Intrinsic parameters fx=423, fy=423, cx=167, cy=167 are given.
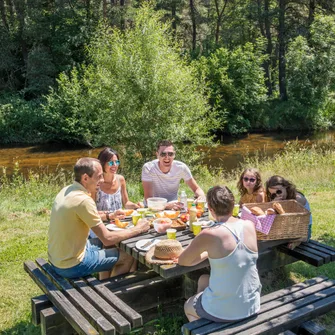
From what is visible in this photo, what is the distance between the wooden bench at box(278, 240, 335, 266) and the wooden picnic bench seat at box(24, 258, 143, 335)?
1.85 m

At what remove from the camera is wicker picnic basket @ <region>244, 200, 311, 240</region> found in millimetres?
3816

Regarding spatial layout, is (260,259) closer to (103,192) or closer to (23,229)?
(103,192)

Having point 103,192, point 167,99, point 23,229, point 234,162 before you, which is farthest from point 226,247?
point 234,162

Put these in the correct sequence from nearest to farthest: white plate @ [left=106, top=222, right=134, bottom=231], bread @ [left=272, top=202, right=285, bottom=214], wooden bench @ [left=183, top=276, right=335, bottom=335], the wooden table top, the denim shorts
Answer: wooden bench @ [left=183, top=276, right=335, bottom=335] < the wooden table top < the denim shorts < bread @ [left=272, top=202, right=285, bottom=214] < white plate @ [left=106, top=222, right=134, bottom=231]

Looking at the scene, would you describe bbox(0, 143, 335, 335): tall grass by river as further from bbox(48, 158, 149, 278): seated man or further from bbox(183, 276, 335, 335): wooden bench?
bbox(48, 158, 149, 278): seated man

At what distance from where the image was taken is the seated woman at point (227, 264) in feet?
9.44

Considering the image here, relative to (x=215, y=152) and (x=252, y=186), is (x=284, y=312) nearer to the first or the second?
(x=252, y=186)

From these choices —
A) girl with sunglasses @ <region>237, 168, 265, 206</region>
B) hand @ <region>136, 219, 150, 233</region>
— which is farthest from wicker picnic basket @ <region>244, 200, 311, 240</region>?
hand @ <region>136, 219, 150, 233</region>

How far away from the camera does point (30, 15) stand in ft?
86.3

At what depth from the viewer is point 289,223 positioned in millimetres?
3906

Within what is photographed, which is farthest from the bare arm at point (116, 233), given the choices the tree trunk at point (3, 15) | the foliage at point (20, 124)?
the tree trunk at point (3, 15)

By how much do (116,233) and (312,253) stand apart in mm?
1886

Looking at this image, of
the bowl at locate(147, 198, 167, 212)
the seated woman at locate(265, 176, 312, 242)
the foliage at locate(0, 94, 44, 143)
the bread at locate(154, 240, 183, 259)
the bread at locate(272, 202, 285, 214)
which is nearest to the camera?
the bread at locate(154, 240, 183, 259)

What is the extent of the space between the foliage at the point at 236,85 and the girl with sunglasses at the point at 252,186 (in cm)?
1991
